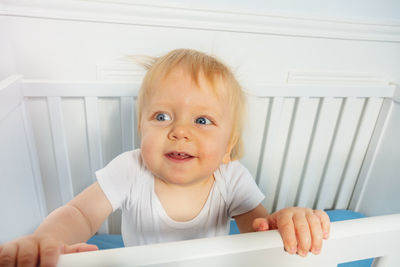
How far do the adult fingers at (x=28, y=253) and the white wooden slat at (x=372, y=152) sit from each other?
1073 millimetres

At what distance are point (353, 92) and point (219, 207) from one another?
59 centimetres

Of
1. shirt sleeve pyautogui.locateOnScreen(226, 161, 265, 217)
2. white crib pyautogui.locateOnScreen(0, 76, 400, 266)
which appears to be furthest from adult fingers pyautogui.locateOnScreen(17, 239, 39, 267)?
shirt sleeve pyautogui.locateOnScreen(226, 161, 265, 217)

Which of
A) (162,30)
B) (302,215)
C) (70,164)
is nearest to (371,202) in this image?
(302,215)

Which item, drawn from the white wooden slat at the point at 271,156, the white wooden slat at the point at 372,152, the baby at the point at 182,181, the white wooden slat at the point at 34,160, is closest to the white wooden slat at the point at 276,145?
the white wooden slat at the point at 271,156

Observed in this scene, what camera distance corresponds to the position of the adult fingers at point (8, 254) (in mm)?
281

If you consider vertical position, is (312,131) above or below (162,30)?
below

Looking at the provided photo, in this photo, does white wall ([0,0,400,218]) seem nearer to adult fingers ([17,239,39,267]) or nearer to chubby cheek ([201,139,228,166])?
chubby cheek ([201,139,228,166])

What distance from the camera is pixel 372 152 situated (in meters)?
1.04

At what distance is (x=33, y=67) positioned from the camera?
2.51 ft

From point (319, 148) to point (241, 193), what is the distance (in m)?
0.47

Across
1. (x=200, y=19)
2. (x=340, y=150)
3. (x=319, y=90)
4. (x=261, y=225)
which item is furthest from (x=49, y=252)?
(x=340, y=150)

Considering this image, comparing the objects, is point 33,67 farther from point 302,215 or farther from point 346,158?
point 346,158

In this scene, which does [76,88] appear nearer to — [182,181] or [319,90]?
[182,181]

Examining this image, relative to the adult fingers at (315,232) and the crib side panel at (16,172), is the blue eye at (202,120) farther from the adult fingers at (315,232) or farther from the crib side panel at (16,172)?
the crib side panel at (16,172)
